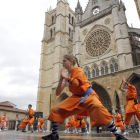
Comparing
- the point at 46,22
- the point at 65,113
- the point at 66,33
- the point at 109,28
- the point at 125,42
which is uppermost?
the point at 46,22

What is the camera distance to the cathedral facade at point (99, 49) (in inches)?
542

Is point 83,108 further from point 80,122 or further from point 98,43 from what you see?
point 98,43

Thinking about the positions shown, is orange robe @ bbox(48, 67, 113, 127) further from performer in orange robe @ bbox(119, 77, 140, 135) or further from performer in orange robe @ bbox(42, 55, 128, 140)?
performer in orange robe @ bbox(119, 77, 140, 135)

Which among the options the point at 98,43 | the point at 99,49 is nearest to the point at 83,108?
the point at 99,49

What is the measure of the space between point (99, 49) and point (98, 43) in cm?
105

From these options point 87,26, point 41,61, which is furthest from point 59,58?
point 87,26

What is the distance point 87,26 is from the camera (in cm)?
2292

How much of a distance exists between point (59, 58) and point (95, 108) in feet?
77.4

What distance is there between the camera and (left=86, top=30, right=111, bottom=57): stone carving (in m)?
20.2

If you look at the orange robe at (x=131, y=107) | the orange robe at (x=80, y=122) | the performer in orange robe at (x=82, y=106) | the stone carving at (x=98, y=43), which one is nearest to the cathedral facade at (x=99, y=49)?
the stone carving at (x=98, y=43)

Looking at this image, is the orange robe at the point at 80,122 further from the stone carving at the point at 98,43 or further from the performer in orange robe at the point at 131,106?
the stone carving at the point at 98,43

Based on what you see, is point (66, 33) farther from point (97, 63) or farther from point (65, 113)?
point (65, 113)

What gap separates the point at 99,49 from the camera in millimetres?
20500

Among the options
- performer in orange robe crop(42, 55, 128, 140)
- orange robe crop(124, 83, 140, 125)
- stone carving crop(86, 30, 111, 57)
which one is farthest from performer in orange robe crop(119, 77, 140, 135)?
stone carving crop(86, 30, 111, 57)
